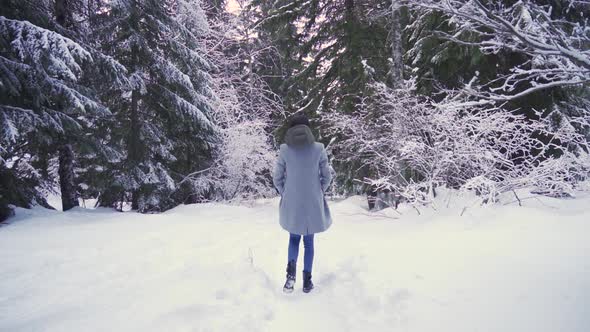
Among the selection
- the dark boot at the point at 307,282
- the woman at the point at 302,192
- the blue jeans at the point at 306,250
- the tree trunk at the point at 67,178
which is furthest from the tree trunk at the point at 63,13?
the dark boot at the point at 307,282

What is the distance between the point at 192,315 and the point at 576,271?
323 cm

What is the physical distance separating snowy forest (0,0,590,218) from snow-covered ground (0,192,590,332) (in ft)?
3.46

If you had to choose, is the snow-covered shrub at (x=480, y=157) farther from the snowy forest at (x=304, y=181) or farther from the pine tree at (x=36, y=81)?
the pine tree at (x=36, y=81)

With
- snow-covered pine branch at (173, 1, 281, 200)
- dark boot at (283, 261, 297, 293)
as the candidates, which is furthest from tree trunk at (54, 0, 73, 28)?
dark boot at (283, 261, 297, 293)

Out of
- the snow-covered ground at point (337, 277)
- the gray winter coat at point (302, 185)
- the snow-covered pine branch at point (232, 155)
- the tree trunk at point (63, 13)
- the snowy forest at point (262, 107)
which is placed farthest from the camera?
the snow-covered pine branch at point (232, 155)

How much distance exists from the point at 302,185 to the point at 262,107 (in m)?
10.2

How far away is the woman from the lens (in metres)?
3.20

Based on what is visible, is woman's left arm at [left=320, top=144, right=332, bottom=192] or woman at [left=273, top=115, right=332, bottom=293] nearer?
woman at [left=273, top=115, right=332, bottom=293]

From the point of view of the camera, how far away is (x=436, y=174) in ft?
18.1

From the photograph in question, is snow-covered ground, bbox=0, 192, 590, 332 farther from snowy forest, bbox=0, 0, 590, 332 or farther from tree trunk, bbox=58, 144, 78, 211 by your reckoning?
tree trunk, bbox=58, 144, 78, 211

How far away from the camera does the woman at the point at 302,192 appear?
10.5ft

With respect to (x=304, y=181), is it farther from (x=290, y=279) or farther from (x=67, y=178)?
(x=67, y=178)

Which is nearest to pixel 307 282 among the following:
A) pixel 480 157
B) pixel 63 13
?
pixel 480 157

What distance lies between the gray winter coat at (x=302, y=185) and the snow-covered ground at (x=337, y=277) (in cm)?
74
